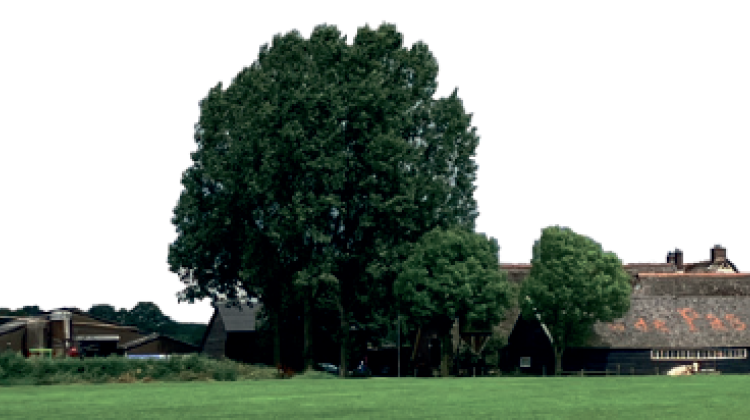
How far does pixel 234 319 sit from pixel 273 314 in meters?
36.0

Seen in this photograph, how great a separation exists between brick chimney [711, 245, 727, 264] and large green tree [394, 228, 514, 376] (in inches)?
2639

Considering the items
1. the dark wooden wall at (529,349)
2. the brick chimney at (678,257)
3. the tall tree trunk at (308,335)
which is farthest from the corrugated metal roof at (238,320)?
the brick chimney at (678,257)

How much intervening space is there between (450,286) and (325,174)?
14.4 metres

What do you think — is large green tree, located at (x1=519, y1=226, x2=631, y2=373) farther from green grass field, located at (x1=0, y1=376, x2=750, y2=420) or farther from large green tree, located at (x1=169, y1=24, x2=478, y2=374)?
green grass field, located at (x1=0, y1=376, x2=750, y2=420)

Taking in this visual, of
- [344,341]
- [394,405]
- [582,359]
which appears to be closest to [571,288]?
[582,359]

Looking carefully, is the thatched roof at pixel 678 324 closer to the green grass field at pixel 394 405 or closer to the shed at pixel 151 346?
the shed at pixel 151 346

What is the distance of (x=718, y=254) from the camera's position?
157 meters

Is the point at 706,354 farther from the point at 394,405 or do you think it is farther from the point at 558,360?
the point at 394,405

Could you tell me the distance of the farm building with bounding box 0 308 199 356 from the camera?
364 feet

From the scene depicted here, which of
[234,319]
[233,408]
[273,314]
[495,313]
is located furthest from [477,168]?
[233,408]

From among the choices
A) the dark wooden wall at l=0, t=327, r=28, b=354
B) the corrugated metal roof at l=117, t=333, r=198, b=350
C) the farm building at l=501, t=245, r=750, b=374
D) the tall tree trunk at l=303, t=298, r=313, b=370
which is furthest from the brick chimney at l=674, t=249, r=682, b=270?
the dark wooden wall at l=0, t=327, r=28, b=354

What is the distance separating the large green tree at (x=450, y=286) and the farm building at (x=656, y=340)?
43.5ft

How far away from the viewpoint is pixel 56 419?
1379 inches

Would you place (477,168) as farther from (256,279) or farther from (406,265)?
(256,279)
